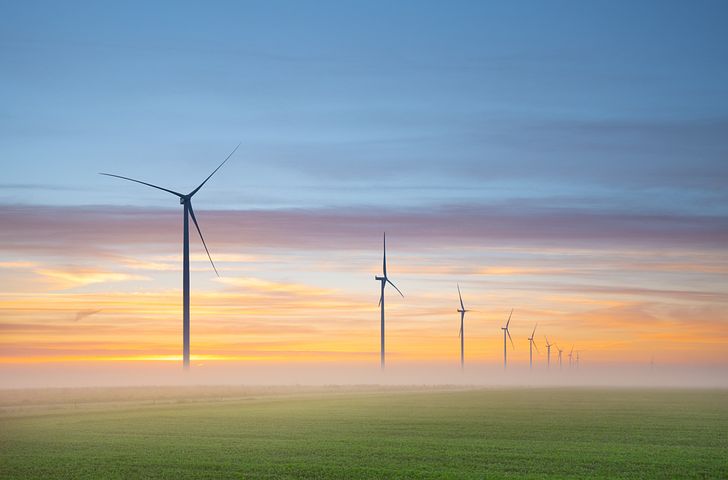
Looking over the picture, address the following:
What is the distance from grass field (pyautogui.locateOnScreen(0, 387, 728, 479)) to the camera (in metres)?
40.2

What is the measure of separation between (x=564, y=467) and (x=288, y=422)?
32.5 meters

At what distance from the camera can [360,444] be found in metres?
51.7

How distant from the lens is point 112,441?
54031 mm

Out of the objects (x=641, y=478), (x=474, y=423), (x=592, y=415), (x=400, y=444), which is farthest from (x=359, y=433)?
(x=592, y=415)

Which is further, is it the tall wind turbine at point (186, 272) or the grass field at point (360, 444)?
the tall wind turbine at point (186, 272)

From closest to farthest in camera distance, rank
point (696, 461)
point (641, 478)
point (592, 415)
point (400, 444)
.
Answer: point (641, 478)
point (696, 461)
point (400, 444)
point (592, 415)

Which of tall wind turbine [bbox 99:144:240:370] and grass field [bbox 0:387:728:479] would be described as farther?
tall wind turbine [bbox 99:144:240:370]

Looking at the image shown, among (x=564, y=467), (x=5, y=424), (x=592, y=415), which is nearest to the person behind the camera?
(x=564, y=467)

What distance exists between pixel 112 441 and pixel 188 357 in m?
44.8

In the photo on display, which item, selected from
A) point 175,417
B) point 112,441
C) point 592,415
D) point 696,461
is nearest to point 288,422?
point 175,417

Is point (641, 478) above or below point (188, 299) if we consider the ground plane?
below

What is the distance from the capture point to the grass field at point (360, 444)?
40.2m

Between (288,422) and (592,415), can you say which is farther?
(592,415)

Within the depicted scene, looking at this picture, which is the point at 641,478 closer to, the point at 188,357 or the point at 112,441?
the point at 112,441
